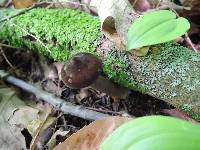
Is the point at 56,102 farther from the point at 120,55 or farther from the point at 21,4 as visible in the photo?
the point at 21,4

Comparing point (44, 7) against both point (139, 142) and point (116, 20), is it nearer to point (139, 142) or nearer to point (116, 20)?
point (116, 20)

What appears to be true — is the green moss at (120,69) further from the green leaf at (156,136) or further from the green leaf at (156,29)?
the green leaf at (156,136)

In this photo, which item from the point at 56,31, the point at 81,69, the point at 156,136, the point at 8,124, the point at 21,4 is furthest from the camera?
the point at 21,4

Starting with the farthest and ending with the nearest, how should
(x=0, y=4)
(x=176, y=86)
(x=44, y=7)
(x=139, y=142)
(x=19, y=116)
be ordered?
(x=0, y=4)
(x=44, y=7)
(x=19, y=116)
(x=176, y=86)
(x=139, y=142)

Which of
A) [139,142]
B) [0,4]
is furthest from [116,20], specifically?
[0,4]

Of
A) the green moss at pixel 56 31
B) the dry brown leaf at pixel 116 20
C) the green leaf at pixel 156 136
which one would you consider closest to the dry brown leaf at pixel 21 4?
the green moss at pixel 56 31

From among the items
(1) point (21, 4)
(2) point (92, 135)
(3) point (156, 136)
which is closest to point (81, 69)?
(2) point (92, 135)

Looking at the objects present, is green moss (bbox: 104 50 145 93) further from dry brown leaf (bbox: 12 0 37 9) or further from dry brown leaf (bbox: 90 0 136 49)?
dry brown leaf (bbox: 12 0 37 9)
